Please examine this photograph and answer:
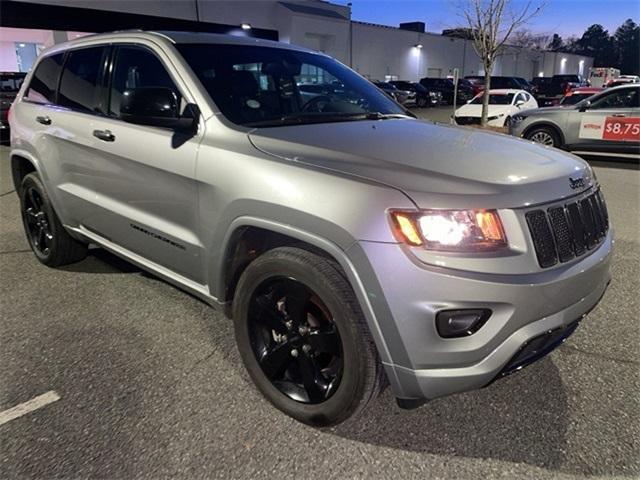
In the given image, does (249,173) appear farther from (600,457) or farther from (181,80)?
(600,457)

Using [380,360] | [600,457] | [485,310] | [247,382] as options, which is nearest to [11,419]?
[247,382]

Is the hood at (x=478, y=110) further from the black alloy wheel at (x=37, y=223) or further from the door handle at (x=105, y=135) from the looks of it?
the door handle at (x=105, y=135)

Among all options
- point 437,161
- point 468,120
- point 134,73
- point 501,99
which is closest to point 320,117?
point 437,161

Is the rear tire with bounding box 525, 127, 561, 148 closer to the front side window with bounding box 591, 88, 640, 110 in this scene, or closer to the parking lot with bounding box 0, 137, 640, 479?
the front side window with bounding box 591, 88, 640, 110

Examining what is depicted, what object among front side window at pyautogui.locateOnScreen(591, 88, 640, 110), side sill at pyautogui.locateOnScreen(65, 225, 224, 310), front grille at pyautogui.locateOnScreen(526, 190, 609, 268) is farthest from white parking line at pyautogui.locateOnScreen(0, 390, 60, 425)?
front side window at pyautogui.locateOnScreen(591, 88, 640, 110)

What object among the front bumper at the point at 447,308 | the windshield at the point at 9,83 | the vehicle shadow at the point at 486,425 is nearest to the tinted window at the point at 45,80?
the front bumper at the point at 447,308

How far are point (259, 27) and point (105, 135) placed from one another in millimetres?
33363

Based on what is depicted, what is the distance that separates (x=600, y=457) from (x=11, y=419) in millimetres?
2769

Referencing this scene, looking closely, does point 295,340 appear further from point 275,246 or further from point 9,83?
point 9,83

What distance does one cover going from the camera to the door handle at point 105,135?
Result: 339 centimetres

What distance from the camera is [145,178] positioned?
3.14m

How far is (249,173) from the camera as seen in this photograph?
8.29ft

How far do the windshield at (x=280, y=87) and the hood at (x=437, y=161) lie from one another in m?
0.30

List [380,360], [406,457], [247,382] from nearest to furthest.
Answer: [380,360]
[406,457]
[247,382]
